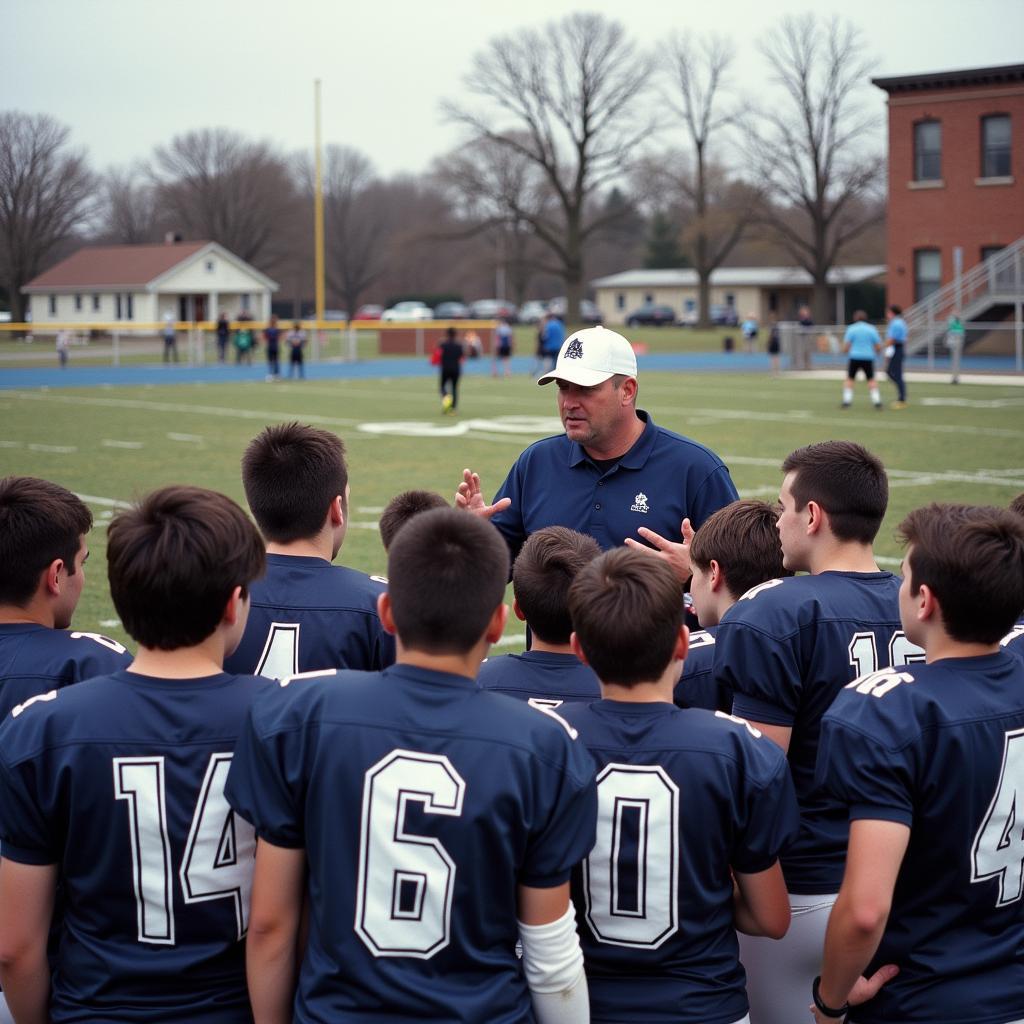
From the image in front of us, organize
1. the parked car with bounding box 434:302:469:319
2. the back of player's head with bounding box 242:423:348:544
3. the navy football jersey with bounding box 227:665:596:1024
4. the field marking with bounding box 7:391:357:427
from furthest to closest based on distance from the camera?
the parked car with bounding box 434:302:469:319
the field marking with bounding box 7:391:357:427
the back of player's head with bounding box 242:423:348:544
the navy football jersey with bounding box 227:665:596:1024

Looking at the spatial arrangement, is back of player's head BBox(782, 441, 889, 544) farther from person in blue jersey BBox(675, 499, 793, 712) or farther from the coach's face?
the coach's face

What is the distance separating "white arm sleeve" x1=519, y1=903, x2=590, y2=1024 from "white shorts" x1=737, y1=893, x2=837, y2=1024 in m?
0.75

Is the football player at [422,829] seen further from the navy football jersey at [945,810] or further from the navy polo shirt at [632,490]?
the navy polo shirt at [632,490]

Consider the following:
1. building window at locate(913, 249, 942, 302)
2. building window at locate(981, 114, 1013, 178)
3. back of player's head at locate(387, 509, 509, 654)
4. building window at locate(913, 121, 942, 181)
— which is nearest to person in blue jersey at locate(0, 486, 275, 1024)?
back of player's head at locate(387, 509, 509, 654)

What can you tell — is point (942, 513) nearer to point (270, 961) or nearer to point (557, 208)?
point (270, 961)

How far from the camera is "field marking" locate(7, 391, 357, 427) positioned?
76.0 feet

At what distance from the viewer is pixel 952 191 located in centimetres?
4284

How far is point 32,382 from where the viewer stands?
35344 millimetres

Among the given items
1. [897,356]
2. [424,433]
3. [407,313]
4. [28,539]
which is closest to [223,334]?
[424,433]

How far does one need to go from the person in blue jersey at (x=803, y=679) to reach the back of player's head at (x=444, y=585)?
0.93 meters

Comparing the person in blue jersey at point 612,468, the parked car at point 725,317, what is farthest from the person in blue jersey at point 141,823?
the parked car at point 725,317

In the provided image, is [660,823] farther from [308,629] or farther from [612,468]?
[612,468]

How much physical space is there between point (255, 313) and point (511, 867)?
76.1 metres

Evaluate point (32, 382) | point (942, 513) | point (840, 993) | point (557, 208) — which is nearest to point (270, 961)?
point (840, 993)
